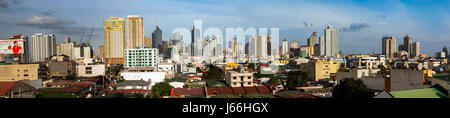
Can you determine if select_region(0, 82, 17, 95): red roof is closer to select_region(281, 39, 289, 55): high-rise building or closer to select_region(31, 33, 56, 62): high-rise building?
select_region(31, 33, 56, 62): high-rise building

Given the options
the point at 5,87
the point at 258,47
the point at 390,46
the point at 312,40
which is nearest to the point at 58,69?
the point at 5,87

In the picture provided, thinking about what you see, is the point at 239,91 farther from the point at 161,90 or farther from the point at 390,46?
the point at 390,46

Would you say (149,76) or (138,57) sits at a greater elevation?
(138,57)

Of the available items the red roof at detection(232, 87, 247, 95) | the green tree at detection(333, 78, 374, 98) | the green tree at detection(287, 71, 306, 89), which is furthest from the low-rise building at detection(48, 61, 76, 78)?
the green tree at detection(333, 78, 374, 98)

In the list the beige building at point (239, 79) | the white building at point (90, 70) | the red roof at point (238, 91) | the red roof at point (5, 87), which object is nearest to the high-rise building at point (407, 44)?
the white building at point (90, 70)

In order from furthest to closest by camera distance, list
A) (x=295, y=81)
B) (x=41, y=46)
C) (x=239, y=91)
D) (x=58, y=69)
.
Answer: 1. (x=41, y=46)
2. (x=58, y=69)
3. (x=295, y=81)
4. (x=239, y=91)

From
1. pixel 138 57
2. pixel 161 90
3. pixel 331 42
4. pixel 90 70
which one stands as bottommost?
pixel 161 90

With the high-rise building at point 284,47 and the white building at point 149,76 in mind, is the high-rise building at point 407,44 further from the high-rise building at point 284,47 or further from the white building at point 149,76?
the white building at point 149,76
